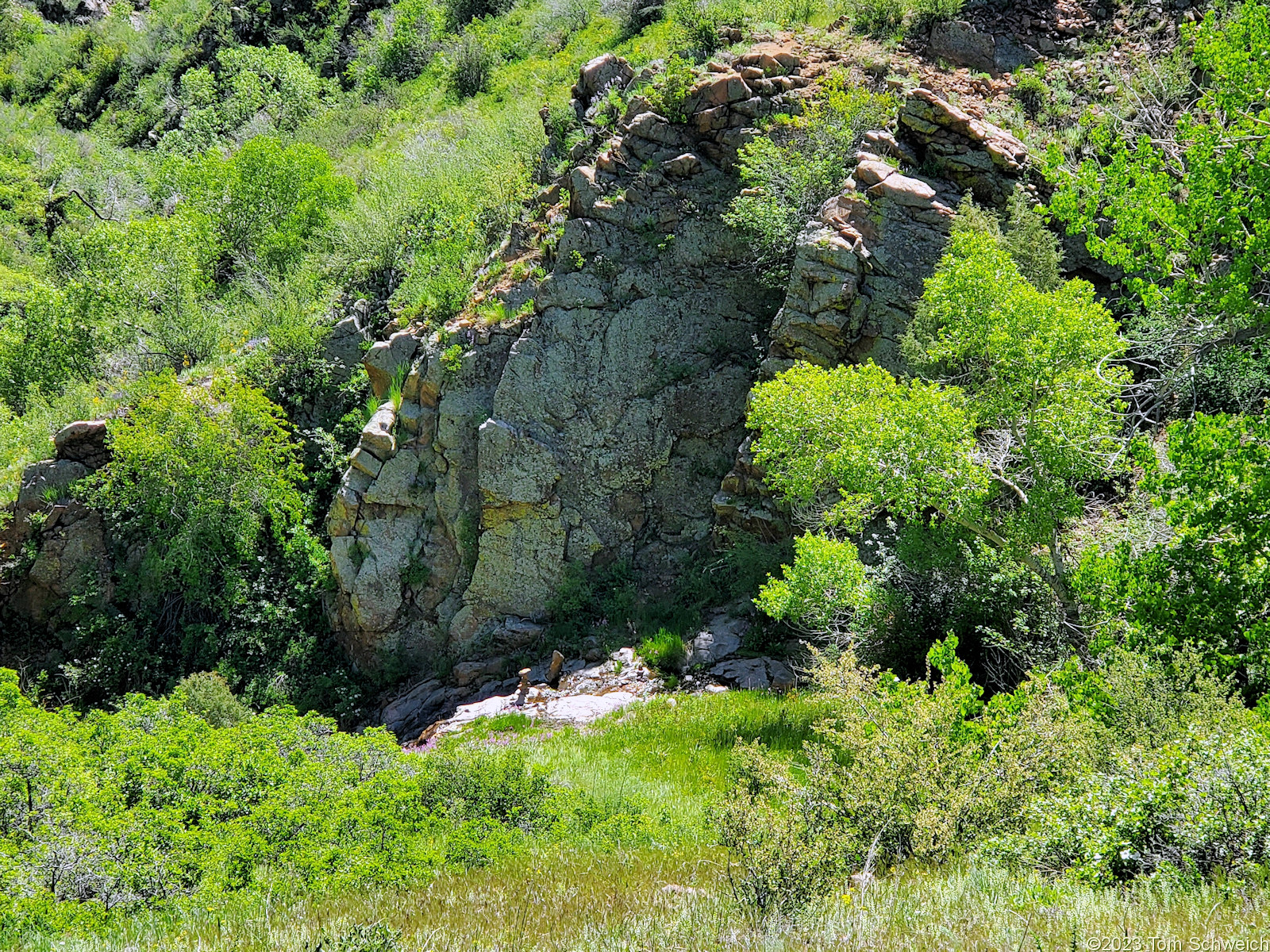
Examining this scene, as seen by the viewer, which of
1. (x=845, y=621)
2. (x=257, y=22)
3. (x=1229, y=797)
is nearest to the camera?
(x=1229, y=797)

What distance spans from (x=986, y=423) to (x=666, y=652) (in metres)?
6.59

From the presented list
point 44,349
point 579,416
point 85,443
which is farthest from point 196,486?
point 44,349

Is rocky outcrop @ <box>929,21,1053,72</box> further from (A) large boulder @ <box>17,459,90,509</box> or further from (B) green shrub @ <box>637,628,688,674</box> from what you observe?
(A) large boulder @ <box>17,459,90,509</box>

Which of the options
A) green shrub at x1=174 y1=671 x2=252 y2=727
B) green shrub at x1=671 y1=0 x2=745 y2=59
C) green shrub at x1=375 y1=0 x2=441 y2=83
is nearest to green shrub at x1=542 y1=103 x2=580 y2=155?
green shrub at x1=671 y1=0 x2=745 y2=59

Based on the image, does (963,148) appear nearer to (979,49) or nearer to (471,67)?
(979,49)

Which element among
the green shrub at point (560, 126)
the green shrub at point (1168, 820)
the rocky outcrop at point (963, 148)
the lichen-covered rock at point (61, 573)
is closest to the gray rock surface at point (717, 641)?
the green shrub at point (1168, 820)

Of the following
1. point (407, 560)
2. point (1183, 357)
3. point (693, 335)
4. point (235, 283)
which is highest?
point (1183, 357)

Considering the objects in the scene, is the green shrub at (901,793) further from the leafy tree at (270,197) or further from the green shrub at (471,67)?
the green shrub at (471,67)

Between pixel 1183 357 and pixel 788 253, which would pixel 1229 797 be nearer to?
pixel 1183 357

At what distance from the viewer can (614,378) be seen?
16.9 metres

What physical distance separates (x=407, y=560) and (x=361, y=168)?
1723 cm

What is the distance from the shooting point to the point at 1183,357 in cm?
1080

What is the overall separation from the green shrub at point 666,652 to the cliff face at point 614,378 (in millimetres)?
1937

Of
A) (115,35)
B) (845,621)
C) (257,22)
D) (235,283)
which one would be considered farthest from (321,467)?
(115,35)
